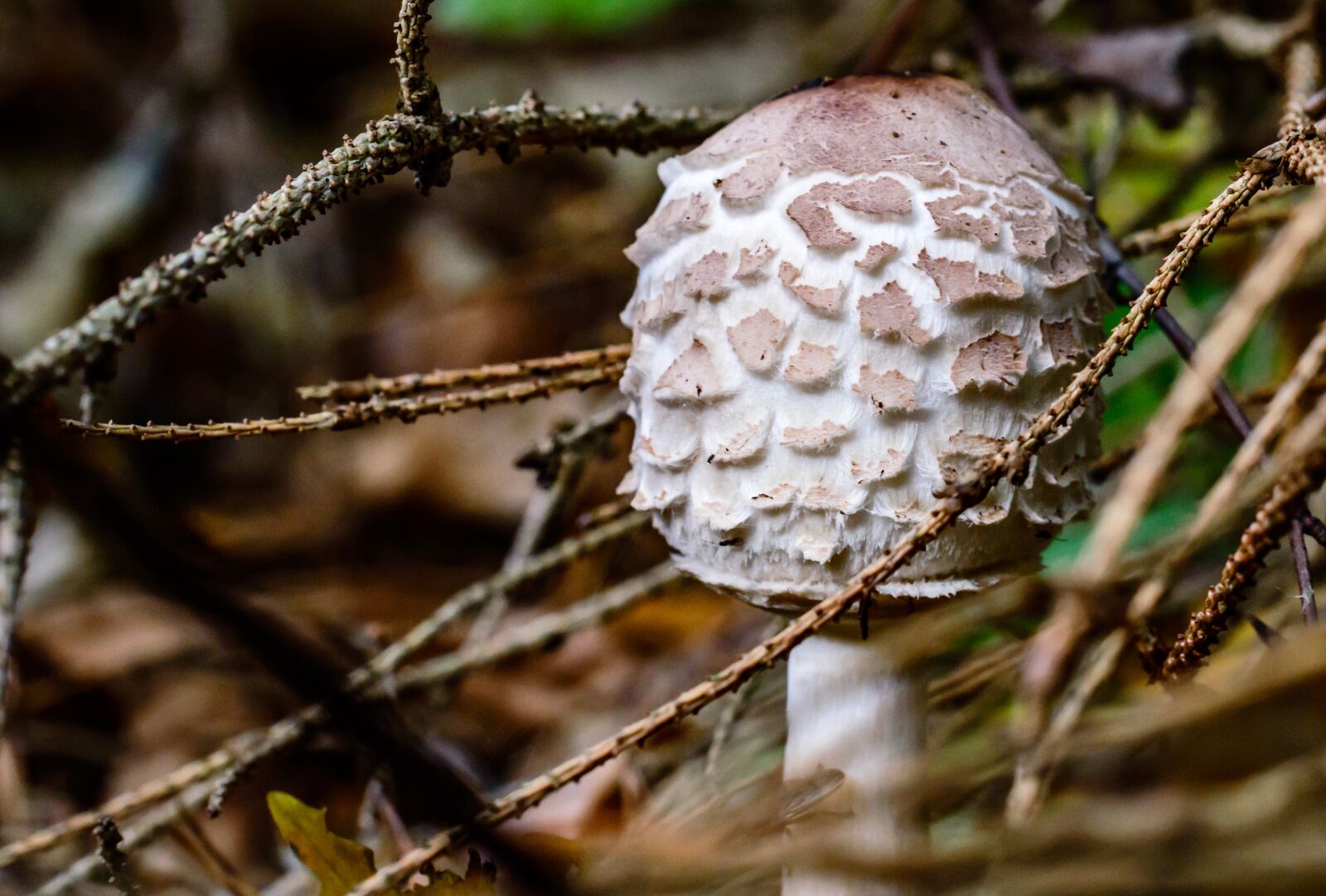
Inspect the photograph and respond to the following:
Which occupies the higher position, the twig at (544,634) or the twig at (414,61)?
the twig at (414,61)

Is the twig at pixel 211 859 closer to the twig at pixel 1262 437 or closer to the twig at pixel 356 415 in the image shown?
the twig at pixel 356 415

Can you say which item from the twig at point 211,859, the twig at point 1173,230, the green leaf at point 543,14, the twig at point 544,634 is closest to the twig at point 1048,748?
the twig at point 1173,230

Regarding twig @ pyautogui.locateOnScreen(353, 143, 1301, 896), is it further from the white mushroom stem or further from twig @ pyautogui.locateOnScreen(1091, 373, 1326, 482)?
twig @ pyautogui.locateOnScreen(1091, 373, 1326, 482)

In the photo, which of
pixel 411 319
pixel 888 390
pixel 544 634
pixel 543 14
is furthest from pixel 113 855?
pixel 543 14

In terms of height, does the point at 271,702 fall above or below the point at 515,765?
above

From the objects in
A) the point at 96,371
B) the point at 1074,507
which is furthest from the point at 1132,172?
the point at 96,371

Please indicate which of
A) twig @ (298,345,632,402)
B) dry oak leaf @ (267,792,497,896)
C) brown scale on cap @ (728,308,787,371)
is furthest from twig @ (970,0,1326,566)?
dry oak leaf @ (267,792,497,896)

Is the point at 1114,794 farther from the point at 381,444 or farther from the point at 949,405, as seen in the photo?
the point at 381,444
